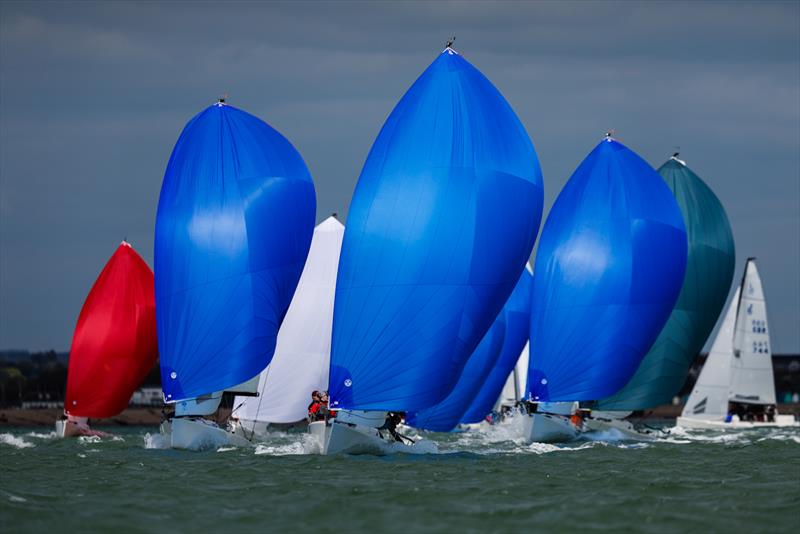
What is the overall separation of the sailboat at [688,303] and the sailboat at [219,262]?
46.2ft

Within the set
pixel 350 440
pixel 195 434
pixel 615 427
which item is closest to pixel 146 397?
pixel 615 427

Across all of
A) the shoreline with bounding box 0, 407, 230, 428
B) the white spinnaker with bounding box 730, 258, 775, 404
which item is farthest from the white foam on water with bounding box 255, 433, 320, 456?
the shoreline with bounding box 0, 407, 230, 428

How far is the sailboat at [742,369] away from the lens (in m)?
67.8

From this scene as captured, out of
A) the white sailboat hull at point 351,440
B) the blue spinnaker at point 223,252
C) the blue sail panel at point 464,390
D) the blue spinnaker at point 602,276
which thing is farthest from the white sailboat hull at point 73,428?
the white sailboat hull at point 351,440

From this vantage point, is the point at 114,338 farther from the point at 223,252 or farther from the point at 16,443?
the point at 223,252

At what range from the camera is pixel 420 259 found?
31703 millimetres

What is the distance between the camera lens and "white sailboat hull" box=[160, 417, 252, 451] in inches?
1426

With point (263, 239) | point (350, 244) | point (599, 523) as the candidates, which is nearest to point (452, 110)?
point (350, 244)

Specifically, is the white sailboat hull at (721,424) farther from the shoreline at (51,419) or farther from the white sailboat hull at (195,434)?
the shoreline at (51,419)

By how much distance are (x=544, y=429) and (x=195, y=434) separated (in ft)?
35.4

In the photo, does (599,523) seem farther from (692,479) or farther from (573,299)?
(573,299)

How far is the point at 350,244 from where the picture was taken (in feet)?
107

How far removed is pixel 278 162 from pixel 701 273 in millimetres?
19122

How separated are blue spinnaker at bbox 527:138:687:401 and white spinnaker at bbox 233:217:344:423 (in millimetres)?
6549
